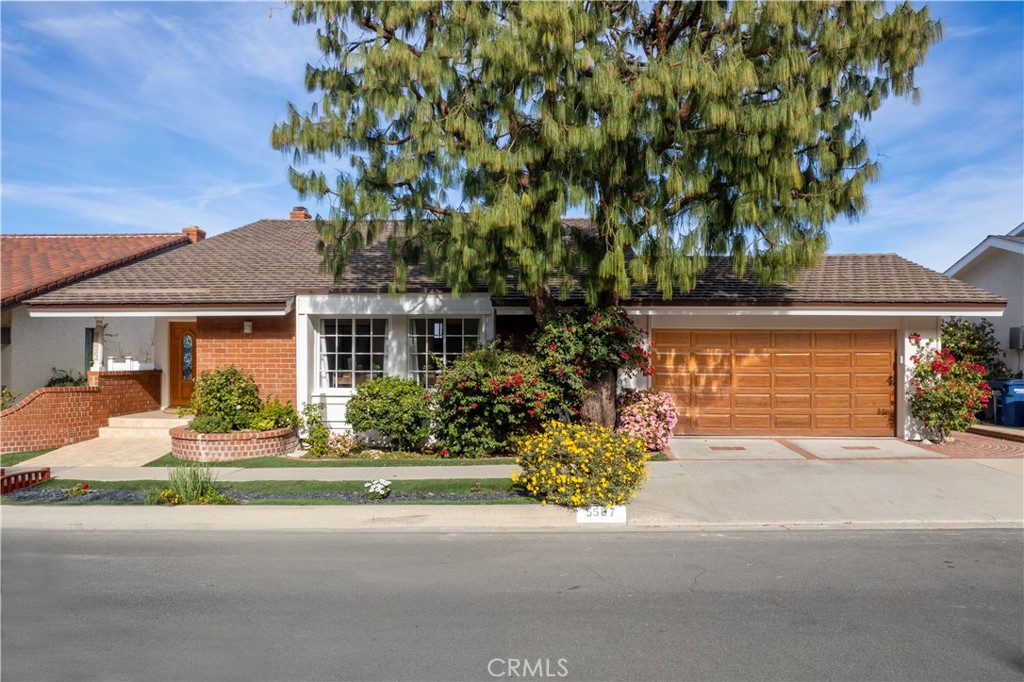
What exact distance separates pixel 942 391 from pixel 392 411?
9.72 m

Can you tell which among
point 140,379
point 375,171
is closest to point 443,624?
point 375,171

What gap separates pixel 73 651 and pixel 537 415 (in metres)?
7.23

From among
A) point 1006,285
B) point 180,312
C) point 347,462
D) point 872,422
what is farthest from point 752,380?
point 180,312

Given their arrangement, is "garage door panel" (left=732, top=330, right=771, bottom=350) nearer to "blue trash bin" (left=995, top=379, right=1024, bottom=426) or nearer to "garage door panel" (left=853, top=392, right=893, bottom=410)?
"garage door panel" (left=853, top=392, right=893, bottom=410)

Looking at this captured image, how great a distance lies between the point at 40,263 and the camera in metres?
18.5

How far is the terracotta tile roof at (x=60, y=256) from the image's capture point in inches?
630

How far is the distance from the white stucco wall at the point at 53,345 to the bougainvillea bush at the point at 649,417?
11869 millimetres

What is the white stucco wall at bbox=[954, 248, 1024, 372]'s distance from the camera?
1633 centimetres

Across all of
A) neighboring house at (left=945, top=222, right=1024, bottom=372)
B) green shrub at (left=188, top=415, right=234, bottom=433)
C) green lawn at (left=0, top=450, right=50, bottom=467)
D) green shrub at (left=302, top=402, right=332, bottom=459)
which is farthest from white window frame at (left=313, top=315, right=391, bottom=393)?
neighboring house at (left=945, top=222, right=1024, bottom=372)

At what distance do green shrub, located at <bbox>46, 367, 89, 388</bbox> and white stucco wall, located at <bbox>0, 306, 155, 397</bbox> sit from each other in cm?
10

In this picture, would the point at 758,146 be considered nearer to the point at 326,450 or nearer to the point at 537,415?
the point at 537,415

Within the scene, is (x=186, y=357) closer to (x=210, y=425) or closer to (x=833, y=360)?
(x=210, y=425)

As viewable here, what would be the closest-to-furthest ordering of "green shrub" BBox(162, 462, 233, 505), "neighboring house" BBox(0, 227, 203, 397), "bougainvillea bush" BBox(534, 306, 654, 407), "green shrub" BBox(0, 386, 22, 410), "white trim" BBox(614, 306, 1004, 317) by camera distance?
"green shrub" BBox(162, 462, 233, 505)
"bougainvillea bush" BBox(534, 306, 654, 407)
"white trim" BBox(614, 306, 1004, 317)
"green shrub" BBox(0, 386, 22, 410)
"neighboring house" BBox(0, 227, 203, 397)

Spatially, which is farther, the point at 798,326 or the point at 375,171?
the point at 798,326
